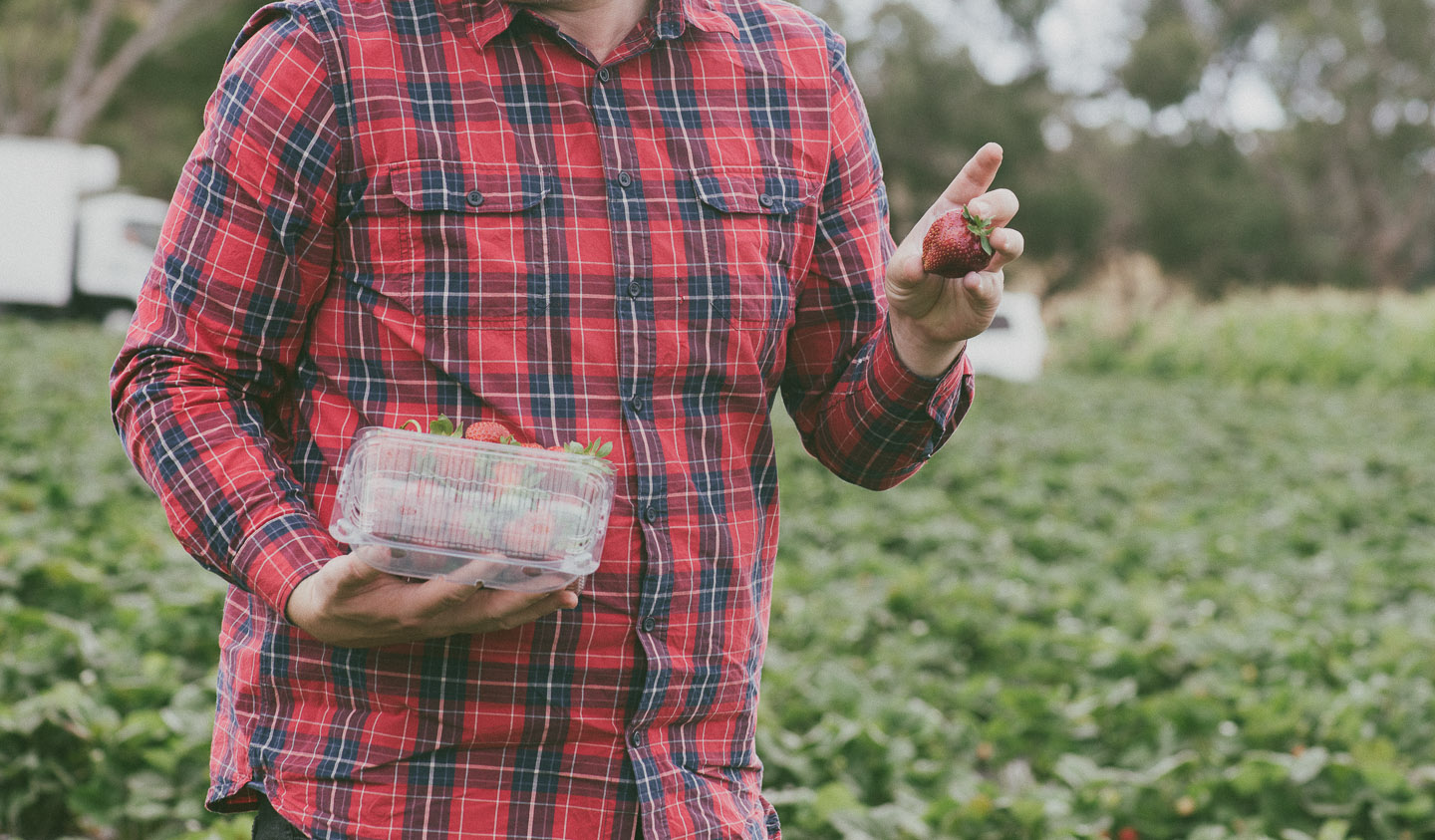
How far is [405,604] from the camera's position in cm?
125

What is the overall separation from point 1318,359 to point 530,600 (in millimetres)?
16362

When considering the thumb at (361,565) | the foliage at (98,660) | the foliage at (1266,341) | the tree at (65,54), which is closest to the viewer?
the thumb at (361,565)

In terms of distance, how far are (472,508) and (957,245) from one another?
555 mm

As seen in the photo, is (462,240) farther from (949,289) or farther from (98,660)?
(98,660)

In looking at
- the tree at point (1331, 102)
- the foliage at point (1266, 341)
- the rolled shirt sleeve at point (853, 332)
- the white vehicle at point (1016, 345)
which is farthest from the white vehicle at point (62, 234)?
the tree at point (1331, 102)

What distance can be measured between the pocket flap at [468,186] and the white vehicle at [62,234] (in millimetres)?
17270

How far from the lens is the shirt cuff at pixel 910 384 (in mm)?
1555

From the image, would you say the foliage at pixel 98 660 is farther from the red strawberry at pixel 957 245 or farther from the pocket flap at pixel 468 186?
the red strawberry at pixel 957 245

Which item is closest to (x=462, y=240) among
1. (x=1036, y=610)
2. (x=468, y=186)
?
(x=468, y=186)

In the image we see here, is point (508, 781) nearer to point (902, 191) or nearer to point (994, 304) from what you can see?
point (994, 304)

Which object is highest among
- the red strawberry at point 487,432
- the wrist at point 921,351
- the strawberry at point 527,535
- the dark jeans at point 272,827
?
the wrist at point 921,351

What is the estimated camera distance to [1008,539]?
6.05 metres

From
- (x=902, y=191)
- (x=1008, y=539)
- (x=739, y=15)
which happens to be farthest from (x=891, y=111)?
(x=739, y=15)

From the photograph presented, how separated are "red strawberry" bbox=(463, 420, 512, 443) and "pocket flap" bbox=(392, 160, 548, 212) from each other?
0.79 feet
